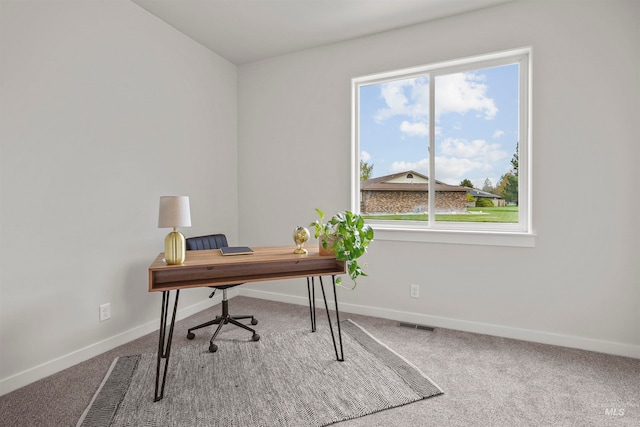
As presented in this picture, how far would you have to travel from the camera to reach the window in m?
2.73

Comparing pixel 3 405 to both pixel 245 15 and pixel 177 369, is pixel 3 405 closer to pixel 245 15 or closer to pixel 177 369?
pixel 177 369

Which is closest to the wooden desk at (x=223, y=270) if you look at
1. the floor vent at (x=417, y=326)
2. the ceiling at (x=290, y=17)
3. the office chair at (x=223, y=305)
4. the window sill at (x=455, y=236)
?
the office chair at (x=223, y=305)

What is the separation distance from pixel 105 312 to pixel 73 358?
336mm

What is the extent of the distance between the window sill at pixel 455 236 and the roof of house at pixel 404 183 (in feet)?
1.25

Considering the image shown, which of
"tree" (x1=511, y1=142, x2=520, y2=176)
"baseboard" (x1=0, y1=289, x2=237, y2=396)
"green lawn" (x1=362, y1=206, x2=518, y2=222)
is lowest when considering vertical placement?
"baseboard" (x1=0, y1=289, x2=237, y2=396)

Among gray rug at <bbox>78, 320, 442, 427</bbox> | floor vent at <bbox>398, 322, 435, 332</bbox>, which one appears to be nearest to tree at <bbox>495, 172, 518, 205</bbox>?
floor vent at <bbox>398, 322, 435, 332</bbox>

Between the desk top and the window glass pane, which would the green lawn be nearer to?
the window glass pane

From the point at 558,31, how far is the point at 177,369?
141 inches

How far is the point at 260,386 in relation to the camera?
1.95m

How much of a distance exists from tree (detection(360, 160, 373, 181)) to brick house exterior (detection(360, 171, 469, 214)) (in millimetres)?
44

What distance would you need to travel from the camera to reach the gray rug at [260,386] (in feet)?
5.53

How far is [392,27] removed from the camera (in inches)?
117

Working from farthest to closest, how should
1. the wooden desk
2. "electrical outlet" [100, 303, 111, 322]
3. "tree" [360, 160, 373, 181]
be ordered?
"tree" [360, 160, 373, 181] → "electrical outlet" [100, 303, 111, 322] → the wooden desk

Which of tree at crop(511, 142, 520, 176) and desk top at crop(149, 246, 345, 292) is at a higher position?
tree at crop(511, 142, 520, 176)
